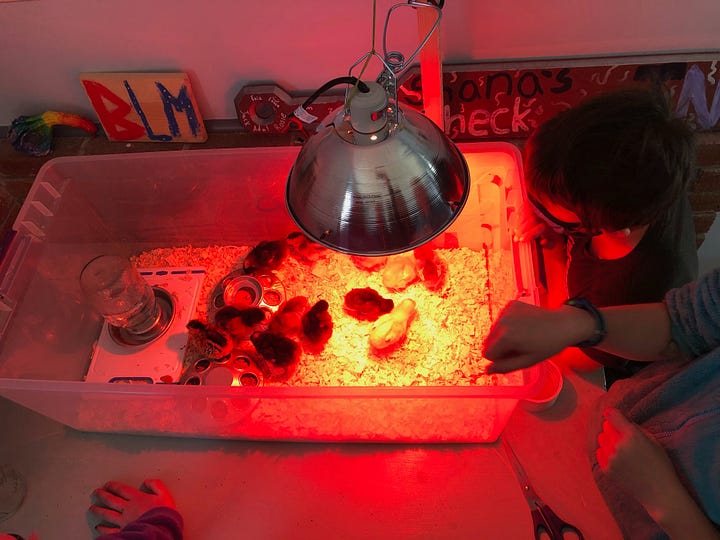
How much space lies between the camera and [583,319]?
826mm

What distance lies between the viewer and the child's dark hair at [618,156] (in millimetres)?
842

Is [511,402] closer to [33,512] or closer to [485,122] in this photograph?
[485,122]

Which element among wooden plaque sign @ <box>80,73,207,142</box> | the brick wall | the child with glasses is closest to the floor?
the child with glasses

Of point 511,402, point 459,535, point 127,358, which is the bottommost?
point 459,535

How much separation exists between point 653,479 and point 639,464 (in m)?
0.03

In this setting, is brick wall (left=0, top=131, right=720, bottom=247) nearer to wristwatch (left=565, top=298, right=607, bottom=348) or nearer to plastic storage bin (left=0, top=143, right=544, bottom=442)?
plastic storage bin (left=0, top=143, right=544, bottom=442)

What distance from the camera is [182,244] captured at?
5.17ft

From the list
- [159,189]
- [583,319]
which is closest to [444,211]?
[583,319]

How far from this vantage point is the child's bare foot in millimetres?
1100

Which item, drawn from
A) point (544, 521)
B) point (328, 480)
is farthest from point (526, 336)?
point (328, 480)

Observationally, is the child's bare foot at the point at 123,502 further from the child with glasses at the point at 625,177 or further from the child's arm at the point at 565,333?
the child with glasses at the point at 625,177

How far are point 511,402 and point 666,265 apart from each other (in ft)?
1.36

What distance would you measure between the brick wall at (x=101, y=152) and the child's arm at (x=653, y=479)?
80 centimetres

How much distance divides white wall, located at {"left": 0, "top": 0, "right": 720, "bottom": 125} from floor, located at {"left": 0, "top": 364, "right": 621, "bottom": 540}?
81cm
